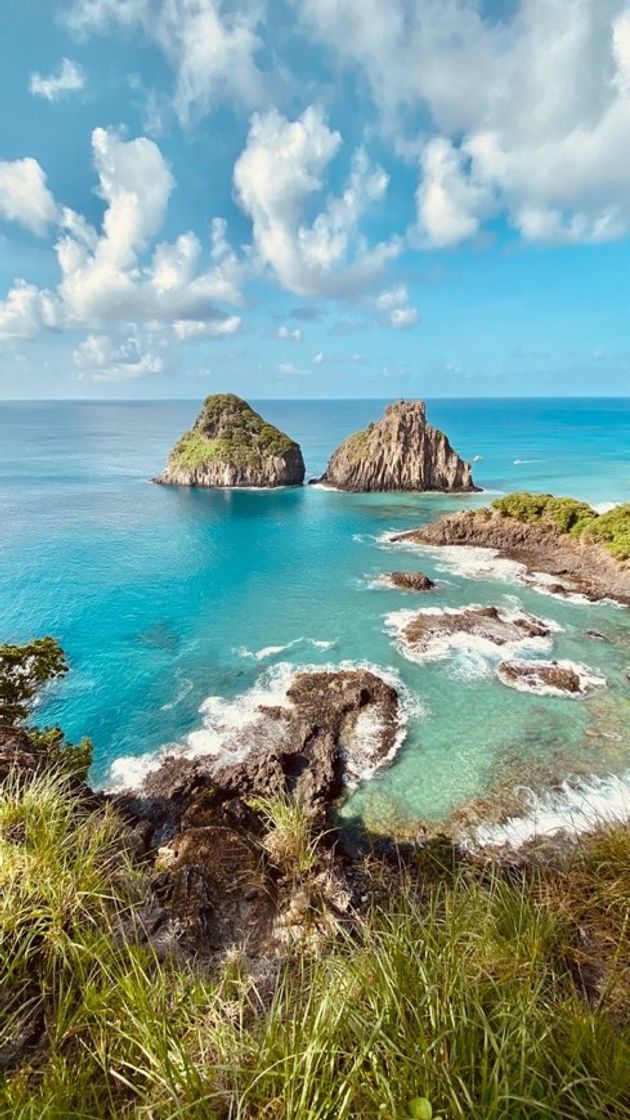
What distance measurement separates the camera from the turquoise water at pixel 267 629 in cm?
2234

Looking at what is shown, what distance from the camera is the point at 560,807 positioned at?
19.0 meters

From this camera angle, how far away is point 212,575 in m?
47.3

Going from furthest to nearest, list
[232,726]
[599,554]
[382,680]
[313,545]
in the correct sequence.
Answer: [313,545], [599,554], [382,680], [232,726]

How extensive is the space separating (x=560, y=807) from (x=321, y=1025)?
18.9 meters

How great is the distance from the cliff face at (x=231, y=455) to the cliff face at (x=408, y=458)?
14.7 meters

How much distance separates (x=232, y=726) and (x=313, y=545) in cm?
3380

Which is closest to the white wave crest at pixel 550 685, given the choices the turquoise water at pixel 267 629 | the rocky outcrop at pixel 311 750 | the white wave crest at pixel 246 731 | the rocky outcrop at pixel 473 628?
the turquoise water at pixel 267 629

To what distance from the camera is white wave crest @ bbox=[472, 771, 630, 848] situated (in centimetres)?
1759

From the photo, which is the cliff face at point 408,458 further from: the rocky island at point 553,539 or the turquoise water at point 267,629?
the rocky island at point 553,539

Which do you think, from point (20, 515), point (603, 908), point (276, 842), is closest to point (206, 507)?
point (20, 515)

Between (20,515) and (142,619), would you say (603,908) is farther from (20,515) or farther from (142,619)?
(20,515)

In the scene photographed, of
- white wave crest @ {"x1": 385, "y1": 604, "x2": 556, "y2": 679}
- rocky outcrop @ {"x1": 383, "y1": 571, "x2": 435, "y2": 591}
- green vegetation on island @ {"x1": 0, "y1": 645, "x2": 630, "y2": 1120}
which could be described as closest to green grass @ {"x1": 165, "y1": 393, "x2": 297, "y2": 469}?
rocky outcrop @ {"x1": 383, "y1": 571, "x2": 435, "y2": 591}

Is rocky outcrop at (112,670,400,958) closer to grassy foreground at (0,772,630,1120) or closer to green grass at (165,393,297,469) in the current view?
grassy foreground at (0,772,630,1120)

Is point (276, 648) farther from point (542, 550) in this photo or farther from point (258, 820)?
point (542, 550)
